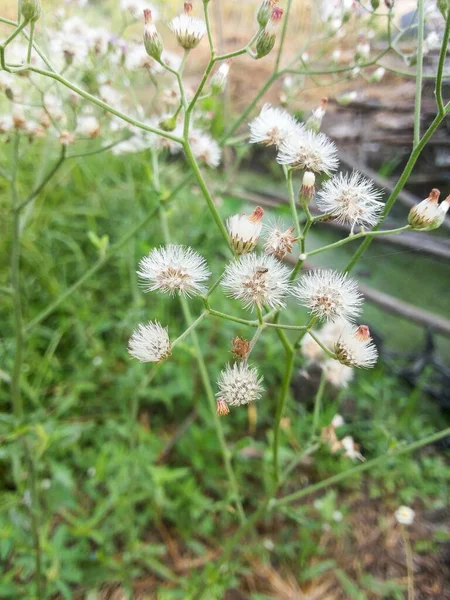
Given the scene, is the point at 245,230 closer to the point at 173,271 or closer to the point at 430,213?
the point at 173,271

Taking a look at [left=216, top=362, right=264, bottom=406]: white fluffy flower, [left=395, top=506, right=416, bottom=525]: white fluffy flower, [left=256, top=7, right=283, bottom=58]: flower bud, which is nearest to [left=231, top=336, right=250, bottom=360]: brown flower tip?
[left=216, top=362, right=264, bottom=406]: white fluffy flower

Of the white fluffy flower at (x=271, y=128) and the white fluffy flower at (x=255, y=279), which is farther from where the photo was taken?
the white fluffy flower at (x=271, y=128)

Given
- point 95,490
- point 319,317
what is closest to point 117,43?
point 319,317

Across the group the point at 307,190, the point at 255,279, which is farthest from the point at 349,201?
the point at 255,279

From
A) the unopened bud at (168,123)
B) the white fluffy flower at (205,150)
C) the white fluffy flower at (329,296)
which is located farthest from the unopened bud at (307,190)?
the white fluffy flower at (205,150)

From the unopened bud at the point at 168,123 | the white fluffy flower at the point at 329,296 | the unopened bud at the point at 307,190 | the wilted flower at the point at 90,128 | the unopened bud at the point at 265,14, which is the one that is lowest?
the white fluffy flower at the point at 329,296

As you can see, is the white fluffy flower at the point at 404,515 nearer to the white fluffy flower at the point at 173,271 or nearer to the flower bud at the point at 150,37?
the white fluffy flower at the point at 173,271

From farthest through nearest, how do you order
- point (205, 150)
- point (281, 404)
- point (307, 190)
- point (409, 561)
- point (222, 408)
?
1. point (409, 561)
2. point (205, 150)
3. point (281, 404)
4. point (307, 190)
5. point (222, 408)
